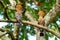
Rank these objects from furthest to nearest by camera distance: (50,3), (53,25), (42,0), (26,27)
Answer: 1. (26,27)
2. (53,25)
3. (50,3)
4. (42,0)

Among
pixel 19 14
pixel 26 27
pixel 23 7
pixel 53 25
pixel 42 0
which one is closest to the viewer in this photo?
pixel 23 7

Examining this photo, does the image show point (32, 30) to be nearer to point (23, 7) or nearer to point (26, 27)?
point (26, 27)

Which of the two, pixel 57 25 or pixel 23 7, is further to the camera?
pixel 57 25

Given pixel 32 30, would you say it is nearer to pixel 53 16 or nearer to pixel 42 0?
pixel 42 0

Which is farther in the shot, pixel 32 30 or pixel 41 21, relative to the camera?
pixel 32 30

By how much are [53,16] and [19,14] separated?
756 millimetres

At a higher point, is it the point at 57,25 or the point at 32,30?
the point at 57,25

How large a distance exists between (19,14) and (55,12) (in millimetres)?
768

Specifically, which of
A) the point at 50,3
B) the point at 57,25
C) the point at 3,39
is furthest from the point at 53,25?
the point at 3,39

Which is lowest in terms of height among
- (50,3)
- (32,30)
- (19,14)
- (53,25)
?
(32,30)

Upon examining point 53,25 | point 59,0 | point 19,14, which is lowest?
point 53,25

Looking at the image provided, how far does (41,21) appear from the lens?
4.27 m

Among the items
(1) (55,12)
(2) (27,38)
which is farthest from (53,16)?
(2) (27,38)

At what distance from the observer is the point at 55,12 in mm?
4488
